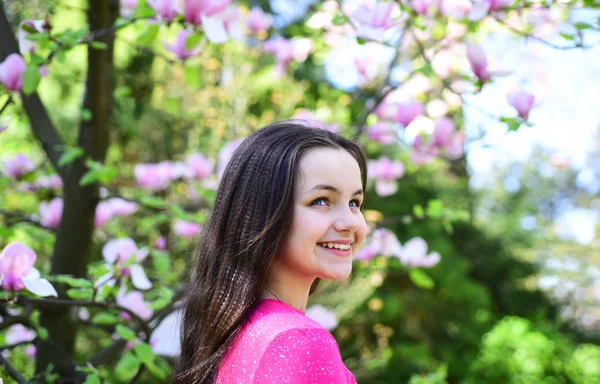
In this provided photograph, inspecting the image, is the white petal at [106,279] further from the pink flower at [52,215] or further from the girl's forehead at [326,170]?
the pink flower at [52,215]

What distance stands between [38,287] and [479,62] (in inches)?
47.2

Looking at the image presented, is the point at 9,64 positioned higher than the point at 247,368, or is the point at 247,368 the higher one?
the point at 9,64

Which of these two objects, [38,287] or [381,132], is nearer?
[38,287]

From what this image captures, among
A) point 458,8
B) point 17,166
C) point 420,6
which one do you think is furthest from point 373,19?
point 17,166

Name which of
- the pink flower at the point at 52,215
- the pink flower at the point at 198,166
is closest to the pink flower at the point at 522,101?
the pink flower at the point at 198,166

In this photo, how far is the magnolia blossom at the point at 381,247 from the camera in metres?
2.35

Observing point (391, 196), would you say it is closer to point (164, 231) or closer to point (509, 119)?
point (164, 231)

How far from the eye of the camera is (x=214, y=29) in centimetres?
156

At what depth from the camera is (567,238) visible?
36.7ft

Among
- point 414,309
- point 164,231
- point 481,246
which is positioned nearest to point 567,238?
point 481,246

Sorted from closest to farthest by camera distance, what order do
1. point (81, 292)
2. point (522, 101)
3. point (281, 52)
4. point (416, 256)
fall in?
1. point (81, 292)
2. point (522, 101)
3. point (416, 256)
4. point (281, 52)

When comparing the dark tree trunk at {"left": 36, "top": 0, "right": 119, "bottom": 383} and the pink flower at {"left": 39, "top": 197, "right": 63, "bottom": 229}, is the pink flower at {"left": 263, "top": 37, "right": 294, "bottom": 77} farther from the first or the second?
the pink flower at {"left": 39, "top": 197, "right": 63, "bottom": 229}

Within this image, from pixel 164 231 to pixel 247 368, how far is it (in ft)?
10.2

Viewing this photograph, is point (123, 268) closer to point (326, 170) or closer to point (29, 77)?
point (29, 77)
